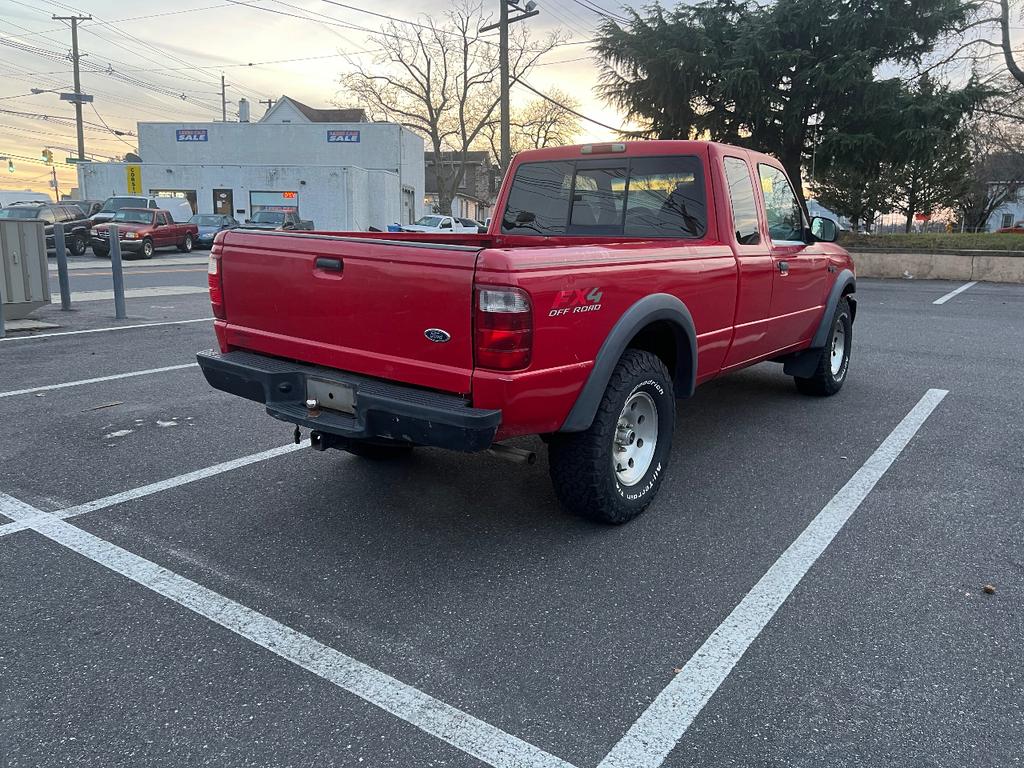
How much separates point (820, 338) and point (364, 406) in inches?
172

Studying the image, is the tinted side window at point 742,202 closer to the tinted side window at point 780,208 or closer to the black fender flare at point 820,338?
the tinted side window at point 780,208

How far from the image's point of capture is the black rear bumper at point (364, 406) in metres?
3.15

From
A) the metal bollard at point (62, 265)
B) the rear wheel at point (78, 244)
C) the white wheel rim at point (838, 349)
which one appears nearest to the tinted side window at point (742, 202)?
the white wheel rim at point (838, 349)

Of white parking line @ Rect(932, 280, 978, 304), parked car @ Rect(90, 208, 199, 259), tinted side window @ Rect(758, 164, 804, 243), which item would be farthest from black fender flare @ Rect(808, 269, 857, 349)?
parked car @ Rect(90, 208, 199, 259)

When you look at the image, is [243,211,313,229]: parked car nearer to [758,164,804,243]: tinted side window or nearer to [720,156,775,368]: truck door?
[758,164,804,243]: tinted side window

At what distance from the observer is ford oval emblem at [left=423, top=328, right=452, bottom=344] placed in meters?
3.22

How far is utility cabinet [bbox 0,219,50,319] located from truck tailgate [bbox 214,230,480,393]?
23.5 ft

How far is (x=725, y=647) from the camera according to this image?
293 cm

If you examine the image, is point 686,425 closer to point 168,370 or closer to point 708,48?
point 168,370

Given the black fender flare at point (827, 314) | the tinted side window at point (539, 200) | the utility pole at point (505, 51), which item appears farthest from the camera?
the utility pole at point (505, 51)

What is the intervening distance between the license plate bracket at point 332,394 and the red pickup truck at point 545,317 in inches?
0.6

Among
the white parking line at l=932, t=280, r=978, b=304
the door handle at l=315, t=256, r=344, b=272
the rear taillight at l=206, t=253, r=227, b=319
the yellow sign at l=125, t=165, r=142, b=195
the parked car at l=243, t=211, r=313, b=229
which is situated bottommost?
the white parking line at l=932, t=280, r=978, b=304

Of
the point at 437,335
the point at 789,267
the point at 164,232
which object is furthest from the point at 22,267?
the point at 164,232

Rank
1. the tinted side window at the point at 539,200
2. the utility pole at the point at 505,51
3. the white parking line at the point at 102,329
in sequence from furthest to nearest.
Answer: the utility pole at the point at 505,51, the white parking line at the point at 102,329, the tinted side window at the point at 539,200
